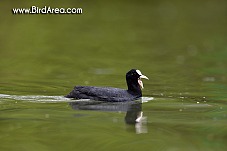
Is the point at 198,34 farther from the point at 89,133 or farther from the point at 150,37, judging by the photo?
the point at 89,133

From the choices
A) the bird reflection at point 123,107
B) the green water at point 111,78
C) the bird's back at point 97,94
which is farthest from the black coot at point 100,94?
the green water at point 111,78

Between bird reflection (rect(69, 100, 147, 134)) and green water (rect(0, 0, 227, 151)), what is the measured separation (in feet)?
0.08

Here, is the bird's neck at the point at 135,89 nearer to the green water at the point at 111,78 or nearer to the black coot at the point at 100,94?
the black coot at the point at 100,94

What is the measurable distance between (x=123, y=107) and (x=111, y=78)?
4.61 metres

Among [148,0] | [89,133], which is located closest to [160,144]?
[89,133]

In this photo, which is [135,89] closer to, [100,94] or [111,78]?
[100,94]

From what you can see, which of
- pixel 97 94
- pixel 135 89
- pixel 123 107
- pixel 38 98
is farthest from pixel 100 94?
pixel 38 98

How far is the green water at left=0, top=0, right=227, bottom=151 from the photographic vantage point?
10609mm

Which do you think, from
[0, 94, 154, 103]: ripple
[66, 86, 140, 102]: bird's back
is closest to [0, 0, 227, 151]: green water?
[0, 94, 154, 103]: ripple

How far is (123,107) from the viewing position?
44.6 feet

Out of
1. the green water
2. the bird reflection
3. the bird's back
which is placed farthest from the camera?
the bird's back

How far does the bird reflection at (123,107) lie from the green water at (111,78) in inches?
0.9

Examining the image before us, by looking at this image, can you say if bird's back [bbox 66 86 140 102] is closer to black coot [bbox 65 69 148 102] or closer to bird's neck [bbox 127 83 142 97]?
black coot [bbox 65 69 148 102]

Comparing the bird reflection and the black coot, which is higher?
the black coot
